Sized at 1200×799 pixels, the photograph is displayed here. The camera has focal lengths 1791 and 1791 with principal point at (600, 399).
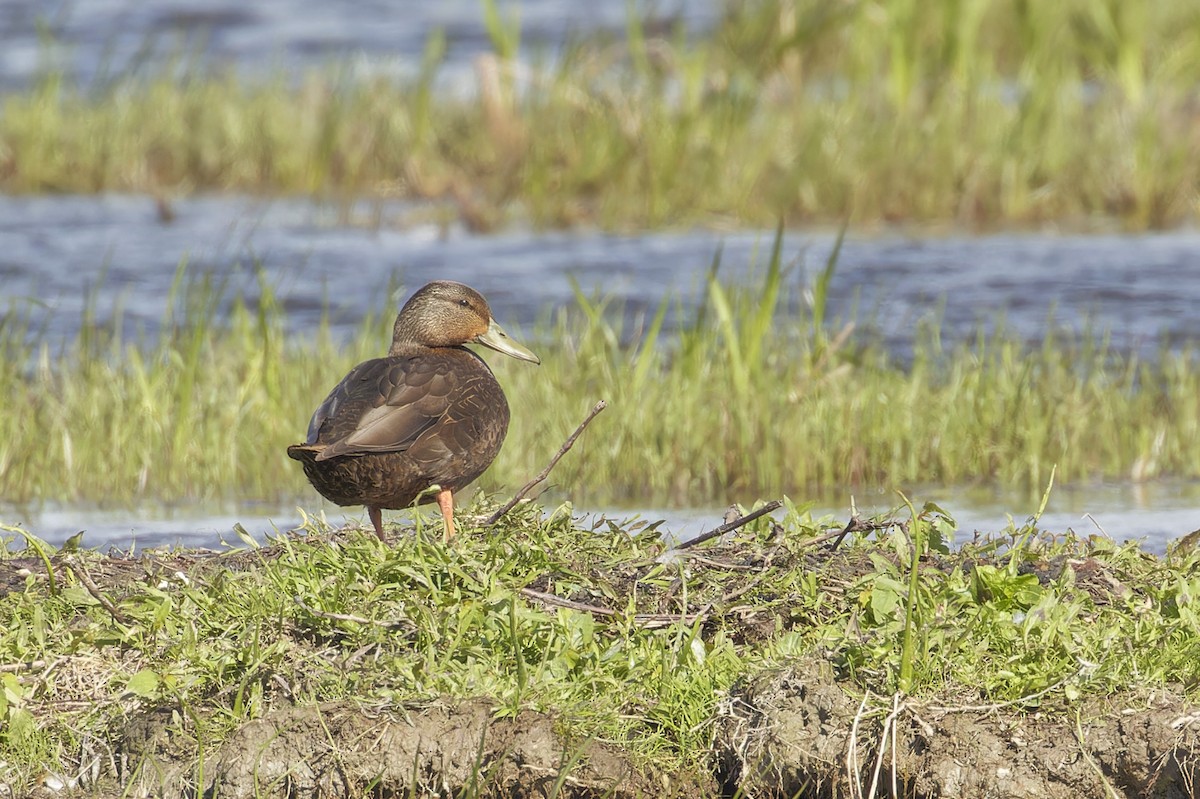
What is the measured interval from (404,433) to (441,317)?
1102mm

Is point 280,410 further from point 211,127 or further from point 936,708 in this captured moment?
point 211,127

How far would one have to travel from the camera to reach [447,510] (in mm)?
5285

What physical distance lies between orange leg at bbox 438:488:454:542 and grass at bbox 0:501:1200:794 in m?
0.22

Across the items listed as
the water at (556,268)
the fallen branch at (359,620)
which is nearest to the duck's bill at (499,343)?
the fallen branch at (359,620)

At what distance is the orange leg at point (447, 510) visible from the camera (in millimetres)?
5051

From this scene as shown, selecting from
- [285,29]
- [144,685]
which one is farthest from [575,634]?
[285,29]

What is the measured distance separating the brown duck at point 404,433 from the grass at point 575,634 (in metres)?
0.52

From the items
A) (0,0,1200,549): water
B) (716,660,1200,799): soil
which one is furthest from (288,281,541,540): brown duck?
(0,0,1200,549): water

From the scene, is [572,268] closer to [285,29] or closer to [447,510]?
[447,510]

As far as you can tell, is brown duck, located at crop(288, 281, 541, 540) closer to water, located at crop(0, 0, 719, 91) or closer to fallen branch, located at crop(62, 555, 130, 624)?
fallen branch, located at crop(62, 555, 130, 624)

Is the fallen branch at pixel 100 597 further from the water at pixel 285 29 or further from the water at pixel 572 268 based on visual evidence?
the water at pixel 285 29

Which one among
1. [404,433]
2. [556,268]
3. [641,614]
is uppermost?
[404,433]

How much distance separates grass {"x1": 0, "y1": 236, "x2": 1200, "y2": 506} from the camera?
7219mm

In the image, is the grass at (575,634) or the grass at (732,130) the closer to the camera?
the grass at (575,634)
